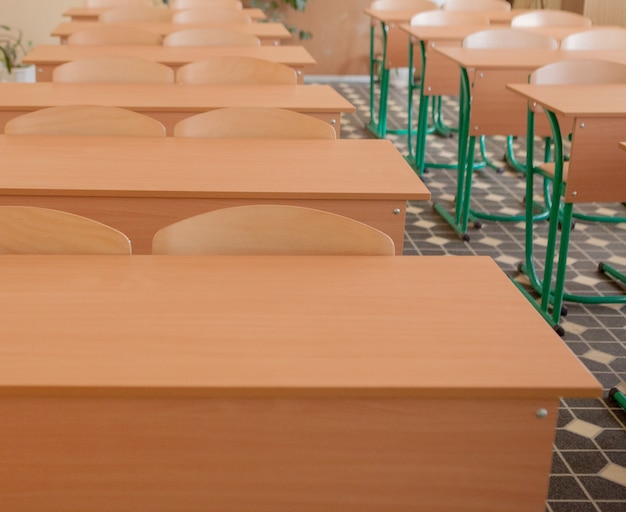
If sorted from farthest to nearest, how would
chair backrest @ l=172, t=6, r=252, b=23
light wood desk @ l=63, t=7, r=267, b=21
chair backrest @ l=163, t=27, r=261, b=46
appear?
light wood desk @ l=63, t=7, r=267, b=21 < chair backrest @ l=172, t=6, r=252, b=23 < chair backrest @ l=163, t=27, r=261, b=46

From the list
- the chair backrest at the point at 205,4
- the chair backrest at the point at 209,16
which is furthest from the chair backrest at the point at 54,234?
the chair backrest at the point at 205,4

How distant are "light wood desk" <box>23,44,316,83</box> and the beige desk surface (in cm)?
58

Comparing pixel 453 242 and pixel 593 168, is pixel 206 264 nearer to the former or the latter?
pixel 593 168

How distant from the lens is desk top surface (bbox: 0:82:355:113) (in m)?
3.26

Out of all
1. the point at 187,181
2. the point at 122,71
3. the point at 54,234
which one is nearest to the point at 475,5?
the point at 122,71

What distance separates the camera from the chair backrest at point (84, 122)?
2.80 m

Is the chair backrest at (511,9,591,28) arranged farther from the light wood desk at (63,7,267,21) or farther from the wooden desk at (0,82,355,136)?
the wooden desk at (0,82,355,136)

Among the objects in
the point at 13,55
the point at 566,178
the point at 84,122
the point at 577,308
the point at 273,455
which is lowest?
the point at 577,308

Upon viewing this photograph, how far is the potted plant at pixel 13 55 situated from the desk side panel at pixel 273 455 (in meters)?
5.89

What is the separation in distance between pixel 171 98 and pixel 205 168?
100cm

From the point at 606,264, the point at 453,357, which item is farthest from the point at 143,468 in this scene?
the point at 606,264

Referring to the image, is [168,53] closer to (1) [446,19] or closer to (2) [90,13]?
(2) [90,13]

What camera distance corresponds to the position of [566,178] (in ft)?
10.6

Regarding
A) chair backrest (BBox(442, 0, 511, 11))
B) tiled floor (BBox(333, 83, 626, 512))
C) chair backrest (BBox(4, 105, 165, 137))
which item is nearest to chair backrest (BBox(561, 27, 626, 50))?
tiled floor (BBox(333, 83, 626, 512))
